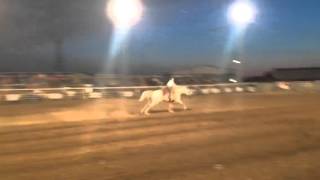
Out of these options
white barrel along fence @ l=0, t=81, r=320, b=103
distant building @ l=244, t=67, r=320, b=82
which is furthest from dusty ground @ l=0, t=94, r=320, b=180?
distant building @ l=244, t=67, r=320, b=82

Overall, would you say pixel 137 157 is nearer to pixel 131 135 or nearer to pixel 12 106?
pixel 131 135

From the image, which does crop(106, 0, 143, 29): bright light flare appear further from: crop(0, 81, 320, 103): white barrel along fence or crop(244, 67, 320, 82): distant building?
crop(244, 67, 320, 82): distant building

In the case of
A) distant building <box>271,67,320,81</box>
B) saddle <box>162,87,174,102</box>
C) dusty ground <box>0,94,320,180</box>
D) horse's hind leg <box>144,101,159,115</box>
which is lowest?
dusty ground <box>0,94,320,180</box>

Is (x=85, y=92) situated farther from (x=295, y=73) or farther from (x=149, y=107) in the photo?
(x=295, y=73)

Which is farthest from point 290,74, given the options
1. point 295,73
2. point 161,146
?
point 161,146

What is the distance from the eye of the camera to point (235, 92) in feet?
156

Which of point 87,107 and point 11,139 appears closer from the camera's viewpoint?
point 11,139

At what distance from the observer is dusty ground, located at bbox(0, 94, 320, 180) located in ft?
41.7

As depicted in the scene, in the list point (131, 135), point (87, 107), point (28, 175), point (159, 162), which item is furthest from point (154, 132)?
point (87, 107)

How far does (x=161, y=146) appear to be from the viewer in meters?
16.5

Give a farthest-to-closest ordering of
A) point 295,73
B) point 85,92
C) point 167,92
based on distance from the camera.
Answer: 1. point 295,73
2. point 85,92
3. point 167,92

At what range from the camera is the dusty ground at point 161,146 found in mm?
12719

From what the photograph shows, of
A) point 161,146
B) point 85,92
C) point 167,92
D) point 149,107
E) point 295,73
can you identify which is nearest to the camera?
point 161,146

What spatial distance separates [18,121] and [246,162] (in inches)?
522
